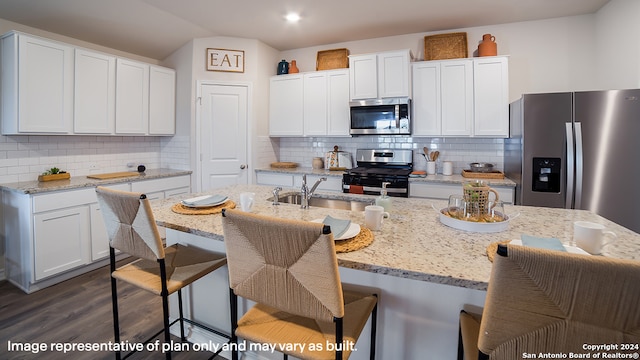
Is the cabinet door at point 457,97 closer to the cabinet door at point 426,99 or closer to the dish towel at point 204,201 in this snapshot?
the cabinet door at point 426,99

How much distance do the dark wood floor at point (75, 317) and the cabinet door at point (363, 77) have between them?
299 cm

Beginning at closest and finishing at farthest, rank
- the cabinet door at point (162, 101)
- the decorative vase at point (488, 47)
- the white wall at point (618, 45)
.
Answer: the white wall at point (618, 45) < the decorative vase at point (488, 47) < the cabinet door at point (162, 101)

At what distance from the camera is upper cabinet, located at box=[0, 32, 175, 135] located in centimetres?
275

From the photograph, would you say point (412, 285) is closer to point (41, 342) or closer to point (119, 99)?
point (41, 342)

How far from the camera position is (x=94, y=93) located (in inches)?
129

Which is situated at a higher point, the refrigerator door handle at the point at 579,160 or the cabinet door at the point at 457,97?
the cabinet door at the point at 457,97

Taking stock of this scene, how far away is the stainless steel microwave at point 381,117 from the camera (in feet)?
11.8

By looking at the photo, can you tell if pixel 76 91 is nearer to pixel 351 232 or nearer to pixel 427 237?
pixel 351 232

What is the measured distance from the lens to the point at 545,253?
69 cm

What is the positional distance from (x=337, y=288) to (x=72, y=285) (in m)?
3.00

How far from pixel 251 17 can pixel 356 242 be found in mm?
3125

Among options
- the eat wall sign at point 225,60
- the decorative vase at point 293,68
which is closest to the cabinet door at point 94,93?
the eat wall sign at point 225,60

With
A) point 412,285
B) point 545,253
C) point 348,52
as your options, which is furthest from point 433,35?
point 545,253

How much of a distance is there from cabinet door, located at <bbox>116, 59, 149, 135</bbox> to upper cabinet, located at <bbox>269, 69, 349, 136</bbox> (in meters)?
1.56
